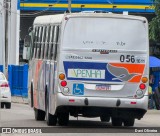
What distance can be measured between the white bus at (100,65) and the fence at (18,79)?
24752mm

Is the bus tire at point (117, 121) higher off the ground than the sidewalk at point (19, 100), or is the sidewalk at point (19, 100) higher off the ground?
the bus tire at point (117, 121)

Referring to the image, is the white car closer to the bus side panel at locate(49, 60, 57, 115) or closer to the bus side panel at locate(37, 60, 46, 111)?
the bus side panel at locate(37, 60, 46, 111)

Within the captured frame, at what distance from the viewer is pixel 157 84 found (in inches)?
1531

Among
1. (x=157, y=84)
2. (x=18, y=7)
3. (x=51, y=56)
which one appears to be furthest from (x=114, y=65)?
(x=18, y=7)

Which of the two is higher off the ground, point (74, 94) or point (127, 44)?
point (127, 44)

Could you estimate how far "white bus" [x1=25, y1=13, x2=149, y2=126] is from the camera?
20484 mm

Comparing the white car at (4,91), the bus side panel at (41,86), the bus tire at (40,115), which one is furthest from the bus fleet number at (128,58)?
the white car at (4,91)

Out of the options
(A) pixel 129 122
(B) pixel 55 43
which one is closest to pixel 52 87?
(B) pixel 55 43

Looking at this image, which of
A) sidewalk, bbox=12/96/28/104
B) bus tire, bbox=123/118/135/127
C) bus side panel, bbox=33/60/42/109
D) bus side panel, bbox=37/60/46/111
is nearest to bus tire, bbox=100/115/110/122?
bus tire, bbox=123/118/135/127

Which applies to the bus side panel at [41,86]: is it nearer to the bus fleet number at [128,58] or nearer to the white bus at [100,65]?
the white bus at [100,65]

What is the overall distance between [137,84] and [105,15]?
1.97 meters

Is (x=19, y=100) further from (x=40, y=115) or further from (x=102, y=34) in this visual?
(x=102, y=34)

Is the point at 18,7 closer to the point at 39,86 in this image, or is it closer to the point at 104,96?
the point at 39,86

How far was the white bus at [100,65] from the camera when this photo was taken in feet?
67.2
